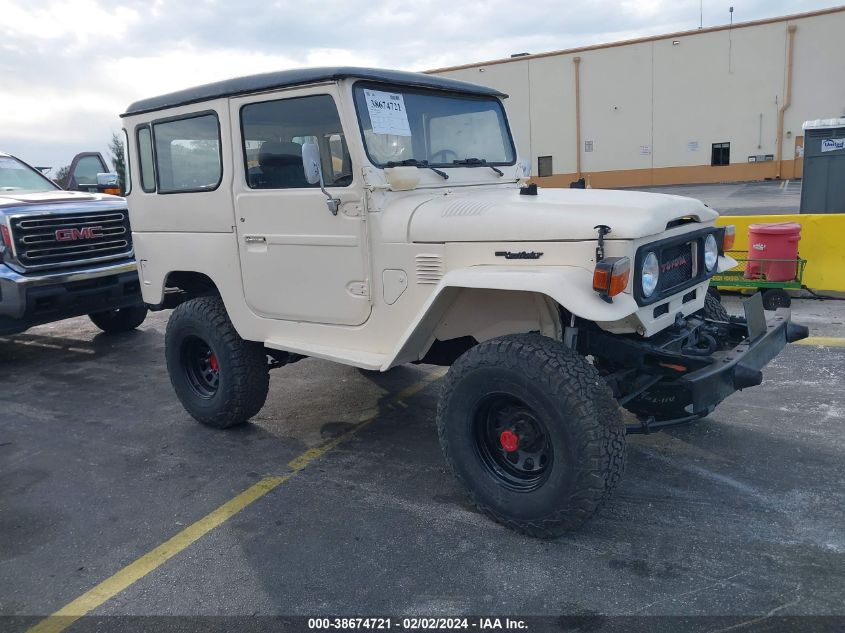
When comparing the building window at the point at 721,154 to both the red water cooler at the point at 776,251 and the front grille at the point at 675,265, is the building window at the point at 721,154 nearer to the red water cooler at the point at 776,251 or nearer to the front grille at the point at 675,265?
the red water cooler at the point at 776,251

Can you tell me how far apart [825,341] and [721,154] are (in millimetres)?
23140

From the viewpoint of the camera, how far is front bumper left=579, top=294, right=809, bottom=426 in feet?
10.2

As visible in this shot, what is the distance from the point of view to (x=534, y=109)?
2905 cm

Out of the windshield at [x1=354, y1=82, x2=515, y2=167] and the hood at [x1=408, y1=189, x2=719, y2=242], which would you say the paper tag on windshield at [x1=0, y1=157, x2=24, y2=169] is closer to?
the windshield at [x1=354, y1=82, x2=515, y2=167]

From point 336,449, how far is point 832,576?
2744 mm

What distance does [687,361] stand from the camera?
124 inches

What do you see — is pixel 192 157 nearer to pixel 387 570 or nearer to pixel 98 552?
pixel 98 552

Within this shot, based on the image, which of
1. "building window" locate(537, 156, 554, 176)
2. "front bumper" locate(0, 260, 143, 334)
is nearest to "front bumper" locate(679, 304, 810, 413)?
"front bumper" locate(0, 260, 143, 334)

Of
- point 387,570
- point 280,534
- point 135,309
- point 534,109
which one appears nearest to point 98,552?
point 280,534

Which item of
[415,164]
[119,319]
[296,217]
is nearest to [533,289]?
[415,164]

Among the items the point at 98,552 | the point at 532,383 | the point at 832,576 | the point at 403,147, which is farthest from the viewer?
the point at 403,147

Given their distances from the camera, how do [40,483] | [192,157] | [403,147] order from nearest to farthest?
[403,147] → [40,483] → [192,157]

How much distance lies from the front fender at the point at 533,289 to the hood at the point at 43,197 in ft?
16.4

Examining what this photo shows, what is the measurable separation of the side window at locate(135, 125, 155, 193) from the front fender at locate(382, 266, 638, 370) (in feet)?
8.04
